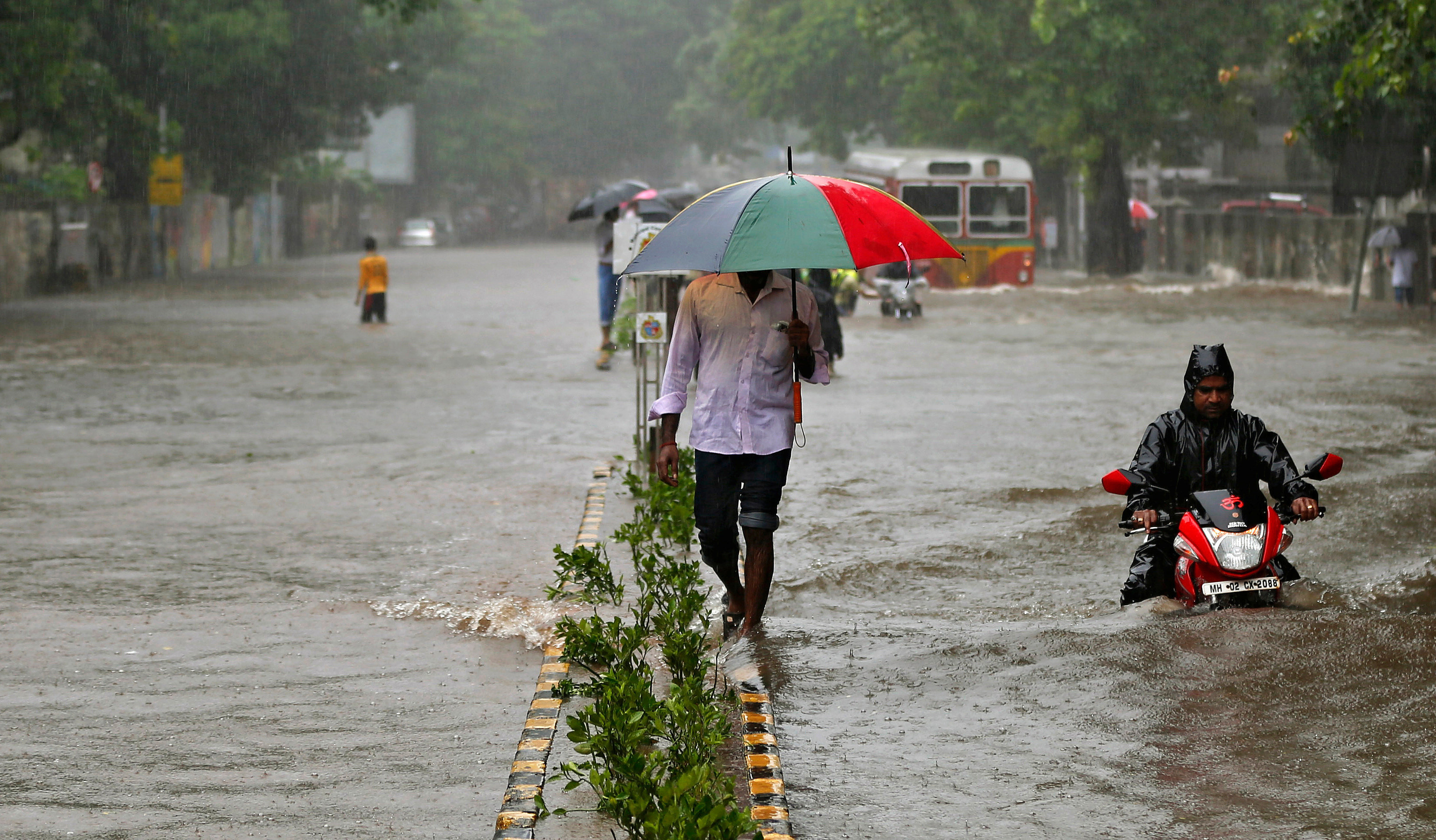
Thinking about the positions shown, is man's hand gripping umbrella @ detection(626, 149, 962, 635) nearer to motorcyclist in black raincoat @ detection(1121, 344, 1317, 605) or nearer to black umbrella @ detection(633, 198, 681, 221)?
motorcyclist in black raincoat @ detection(1121, 344, 1317, 605)

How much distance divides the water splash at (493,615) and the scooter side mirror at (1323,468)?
283 cm

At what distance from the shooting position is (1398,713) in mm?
5250

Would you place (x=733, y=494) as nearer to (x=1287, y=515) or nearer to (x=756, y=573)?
(x=756, y=573)

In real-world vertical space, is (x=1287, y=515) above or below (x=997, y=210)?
below

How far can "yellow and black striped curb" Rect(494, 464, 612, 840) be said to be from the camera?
172 inches

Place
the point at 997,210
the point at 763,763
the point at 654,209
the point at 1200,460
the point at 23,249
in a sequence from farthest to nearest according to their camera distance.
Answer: the point at 997,210 < the point at 23,249 < the point at 654,209 < the point at 1200,460 < the point at 763,763

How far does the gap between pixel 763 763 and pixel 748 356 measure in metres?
1.82

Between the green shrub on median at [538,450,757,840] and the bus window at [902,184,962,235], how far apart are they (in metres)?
25.5

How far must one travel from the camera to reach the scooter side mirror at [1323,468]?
599 cm

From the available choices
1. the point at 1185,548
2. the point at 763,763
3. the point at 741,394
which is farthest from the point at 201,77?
the point at 763,763

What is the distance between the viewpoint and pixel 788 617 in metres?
6.91

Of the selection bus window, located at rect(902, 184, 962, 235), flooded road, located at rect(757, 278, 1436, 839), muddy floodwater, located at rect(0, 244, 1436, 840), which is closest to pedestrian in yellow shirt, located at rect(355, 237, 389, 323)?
muddy floodwater, located at rect(0, 244, 1436, 840)

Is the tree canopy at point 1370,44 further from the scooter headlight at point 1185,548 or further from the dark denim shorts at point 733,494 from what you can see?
the dark denim shorts at point 733,494

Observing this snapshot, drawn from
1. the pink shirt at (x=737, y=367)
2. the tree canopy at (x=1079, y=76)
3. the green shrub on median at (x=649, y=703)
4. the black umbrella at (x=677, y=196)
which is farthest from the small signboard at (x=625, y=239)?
the tree canopy at (x=1079, y=76)
